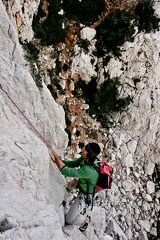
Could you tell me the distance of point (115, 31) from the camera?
68.5 ft

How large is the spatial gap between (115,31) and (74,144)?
29.0 feet

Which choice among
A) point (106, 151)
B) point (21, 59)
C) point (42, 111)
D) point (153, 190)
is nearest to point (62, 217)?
point (42, 111)

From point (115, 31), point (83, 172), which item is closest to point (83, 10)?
point (115, 31)

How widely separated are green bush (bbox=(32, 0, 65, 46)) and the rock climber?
1075 centimetres

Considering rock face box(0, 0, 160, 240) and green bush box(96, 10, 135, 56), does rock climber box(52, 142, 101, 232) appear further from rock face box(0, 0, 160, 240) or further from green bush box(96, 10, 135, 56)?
green bush box(96, 10, 135, 56)

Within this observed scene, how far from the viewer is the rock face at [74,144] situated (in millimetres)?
8609

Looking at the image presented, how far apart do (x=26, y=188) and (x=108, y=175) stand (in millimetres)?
2666

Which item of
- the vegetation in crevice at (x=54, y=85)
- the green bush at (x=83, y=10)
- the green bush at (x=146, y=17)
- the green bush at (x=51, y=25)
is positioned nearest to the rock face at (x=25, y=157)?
the vegetation in crevice at (x=54, y=85)

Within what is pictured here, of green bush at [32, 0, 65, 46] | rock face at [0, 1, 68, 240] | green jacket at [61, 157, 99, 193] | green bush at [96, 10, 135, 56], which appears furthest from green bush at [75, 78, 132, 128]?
green jacket at [61, 157, 99, 193]

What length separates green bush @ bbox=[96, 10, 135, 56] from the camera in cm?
2077

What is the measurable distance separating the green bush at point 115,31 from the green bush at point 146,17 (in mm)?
718

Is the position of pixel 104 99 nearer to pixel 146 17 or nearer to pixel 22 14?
pixel 146 17

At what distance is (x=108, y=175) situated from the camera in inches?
372

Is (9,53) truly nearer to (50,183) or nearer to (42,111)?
(42,111)
